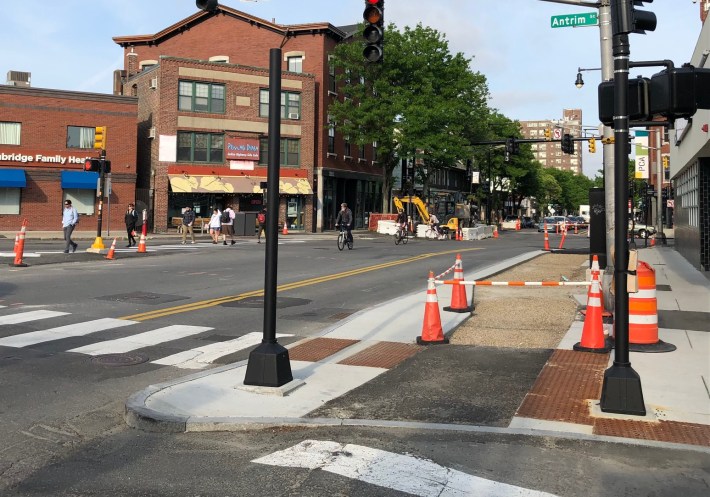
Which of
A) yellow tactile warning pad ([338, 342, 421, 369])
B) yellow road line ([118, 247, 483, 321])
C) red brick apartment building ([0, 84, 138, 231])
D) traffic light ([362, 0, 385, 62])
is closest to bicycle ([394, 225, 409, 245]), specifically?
yellow road line ([118, 247, 483, 321])

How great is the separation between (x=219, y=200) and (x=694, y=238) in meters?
29.0

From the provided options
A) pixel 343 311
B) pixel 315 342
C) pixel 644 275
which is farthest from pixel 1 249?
pixel 644 275

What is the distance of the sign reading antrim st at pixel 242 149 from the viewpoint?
4103 centimetres

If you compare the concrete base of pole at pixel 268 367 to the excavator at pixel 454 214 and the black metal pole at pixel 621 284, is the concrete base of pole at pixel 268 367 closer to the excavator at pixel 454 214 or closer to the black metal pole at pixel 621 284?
the black metal pole at pixel 621 284

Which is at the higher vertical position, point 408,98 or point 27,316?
point 408,98

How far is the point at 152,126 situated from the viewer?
40.6 m

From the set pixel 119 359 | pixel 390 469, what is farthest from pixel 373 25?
pixel 390 469

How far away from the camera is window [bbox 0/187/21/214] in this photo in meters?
35.3

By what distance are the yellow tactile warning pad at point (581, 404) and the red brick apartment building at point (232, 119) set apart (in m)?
33.6

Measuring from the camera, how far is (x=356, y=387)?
22.0 feet

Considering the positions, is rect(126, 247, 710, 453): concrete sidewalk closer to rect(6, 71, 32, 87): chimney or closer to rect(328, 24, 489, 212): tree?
rect(328, 24, 489, 212): tree

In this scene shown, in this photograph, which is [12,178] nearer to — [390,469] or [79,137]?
[79,137]

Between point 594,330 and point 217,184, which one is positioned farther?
point 217,184

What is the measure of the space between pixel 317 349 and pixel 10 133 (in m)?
34.0
